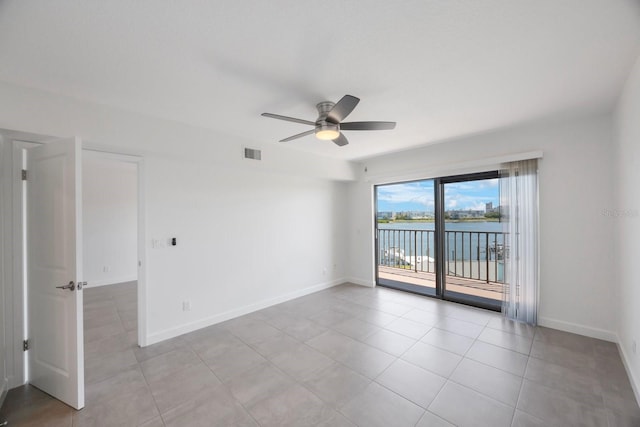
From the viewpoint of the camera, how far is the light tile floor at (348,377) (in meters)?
1.86

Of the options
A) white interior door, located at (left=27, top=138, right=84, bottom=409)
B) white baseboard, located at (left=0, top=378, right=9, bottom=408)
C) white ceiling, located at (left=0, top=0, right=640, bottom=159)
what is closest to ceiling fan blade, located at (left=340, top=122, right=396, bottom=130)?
white ceiling, located at (left=0, top=0, right=640, bottom=159)

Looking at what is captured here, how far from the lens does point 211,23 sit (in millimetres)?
1465

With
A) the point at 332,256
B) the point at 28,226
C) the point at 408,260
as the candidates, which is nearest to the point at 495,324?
the point at 408,260

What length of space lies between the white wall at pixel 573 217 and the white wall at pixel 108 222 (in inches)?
268

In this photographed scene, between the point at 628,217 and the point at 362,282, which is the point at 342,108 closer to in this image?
the point at 628,217

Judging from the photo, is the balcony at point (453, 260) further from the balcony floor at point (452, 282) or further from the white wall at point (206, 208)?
the white wall at point (206, 208)

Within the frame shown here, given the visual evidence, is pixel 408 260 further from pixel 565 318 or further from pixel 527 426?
pixel 527 426

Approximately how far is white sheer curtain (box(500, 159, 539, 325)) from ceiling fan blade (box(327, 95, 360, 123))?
2.67m

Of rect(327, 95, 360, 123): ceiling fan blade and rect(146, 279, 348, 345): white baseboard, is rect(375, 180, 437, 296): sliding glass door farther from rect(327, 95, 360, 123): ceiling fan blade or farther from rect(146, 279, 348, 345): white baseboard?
rect(327, 95, 360, 123): ceiling fan blade

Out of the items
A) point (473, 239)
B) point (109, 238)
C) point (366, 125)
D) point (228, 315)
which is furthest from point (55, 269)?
point (473, 239)

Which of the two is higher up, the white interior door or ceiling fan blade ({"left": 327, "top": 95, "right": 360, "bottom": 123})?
ceiling fan blade ({"left": 327, "top": 95, "right": 360, "bottom": 123})

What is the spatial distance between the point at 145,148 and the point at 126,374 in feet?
7.33

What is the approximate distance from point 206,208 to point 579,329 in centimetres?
486

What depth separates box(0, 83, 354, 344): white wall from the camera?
2424 mm
